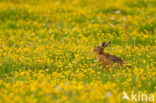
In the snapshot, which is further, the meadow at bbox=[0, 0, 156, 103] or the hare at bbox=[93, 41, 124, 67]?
the hare at bbox=[93, 41, 124, 67]

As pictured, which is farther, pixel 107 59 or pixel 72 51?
pixel 72 51

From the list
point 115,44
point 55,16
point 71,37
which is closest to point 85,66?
point 115,44

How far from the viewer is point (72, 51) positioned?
27.1ft

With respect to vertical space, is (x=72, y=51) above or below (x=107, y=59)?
above

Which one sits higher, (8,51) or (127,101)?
(8,51)

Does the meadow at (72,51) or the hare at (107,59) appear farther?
the hare at (107,59)

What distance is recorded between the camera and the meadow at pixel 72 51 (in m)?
4.91

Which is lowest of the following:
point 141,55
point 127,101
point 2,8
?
point 127,101

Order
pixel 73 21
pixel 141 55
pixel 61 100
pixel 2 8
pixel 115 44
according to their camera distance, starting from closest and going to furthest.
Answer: pixel 61 100 < pixel 141 55 < pixel 115 44 < pixel 73 21 < pixel 2 8

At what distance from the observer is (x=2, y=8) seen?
525 inches

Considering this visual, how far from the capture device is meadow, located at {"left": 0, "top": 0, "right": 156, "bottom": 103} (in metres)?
4.91

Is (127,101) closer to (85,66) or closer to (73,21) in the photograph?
(85,66)

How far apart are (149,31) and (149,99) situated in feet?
21.1

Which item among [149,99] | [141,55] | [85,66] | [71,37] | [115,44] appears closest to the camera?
[149,99]
